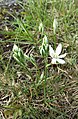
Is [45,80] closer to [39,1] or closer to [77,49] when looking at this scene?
[77,49]

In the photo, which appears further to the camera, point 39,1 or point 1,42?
point 39,1

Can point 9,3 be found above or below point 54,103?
above

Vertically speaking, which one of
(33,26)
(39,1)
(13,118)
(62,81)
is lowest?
(13,118)

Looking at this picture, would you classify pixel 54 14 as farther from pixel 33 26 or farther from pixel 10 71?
pixel 10 71

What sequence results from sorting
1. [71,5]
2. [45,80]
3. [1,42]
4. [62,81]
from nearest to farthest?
[45,80] < [62,81] < [1,42] < [71,5]

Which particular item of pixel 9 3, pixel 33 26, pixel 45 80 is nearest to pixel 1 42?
pixel 33 26

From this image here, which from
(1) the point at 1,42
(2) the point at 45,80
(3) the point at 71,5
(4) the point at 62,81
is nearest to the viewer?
(2) the point at 45,80
